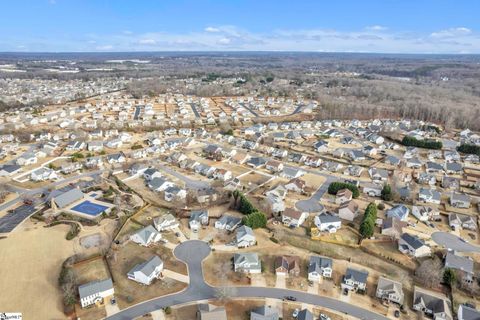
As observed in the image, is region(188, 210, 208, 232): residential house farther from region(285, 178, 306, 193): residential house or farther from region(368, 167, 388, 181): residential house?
region(368, 167, 388, 181): residential house

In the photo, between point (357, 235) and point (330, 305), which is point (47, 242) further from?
point (357, 235)

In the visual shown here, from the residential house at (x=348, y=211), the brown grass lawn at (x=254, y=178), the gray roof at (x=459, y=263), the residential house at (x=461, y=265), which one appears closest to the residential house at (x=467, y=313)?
the residential house at (x=461, y=265)

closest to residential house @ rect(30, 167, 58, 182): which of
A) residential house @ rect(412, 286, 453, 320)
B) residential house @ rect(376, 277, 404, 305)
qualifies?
residential house @ rect(376, 277, 404, 305)

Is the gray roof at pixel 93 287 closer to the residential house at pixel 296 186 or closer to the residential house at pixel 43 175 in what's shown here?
the residential house at pixel 296 186

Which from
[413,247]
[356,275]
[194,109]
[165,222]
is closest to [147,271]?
[165,222]

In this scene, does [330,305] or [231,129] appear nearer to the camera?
[330,305]

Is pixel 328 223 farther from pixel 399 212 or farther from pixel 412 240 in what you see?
pixel 399 212

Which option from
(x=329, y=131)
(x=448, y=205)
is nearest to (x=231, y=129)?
→ (x=329, y=131)
